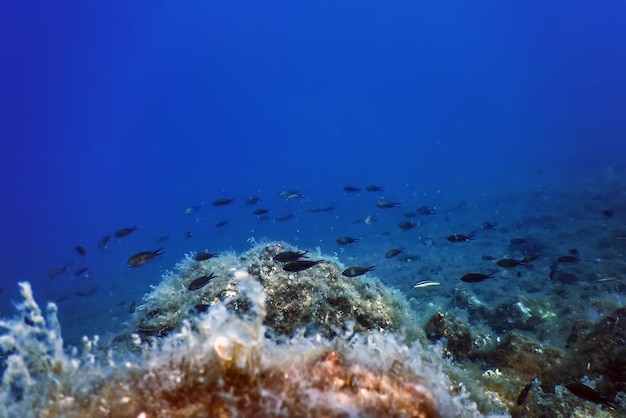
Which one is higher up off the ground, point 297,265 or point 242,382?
point 242,382

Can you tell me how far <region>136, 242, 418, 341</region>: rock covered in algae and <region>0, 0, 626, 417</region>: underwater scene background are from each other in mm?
37

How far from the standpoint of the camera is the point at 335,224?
42.4 metres

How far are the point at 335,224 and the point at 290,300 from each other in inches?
1477

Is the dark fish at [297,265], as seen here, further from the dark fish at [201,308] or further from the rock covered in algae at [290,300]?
the dark fish at [201,308]

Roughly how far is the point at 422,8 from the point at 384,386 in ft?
663

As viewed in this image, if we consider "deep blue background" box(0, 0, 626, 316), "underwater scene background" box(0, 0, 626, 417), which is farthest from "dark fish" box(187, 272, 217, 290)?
"deep blue background" box(0, 0, 626, 316)

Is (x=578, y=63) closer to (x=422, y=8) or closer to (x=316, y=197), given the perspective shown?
(x=422, y=8)

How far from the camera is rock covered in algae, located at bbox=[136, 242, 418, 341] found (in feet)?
16.1

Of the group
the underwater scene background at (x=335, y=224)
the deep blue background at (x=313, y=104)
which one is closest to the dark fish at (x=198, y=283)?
the underwater scene background at (x=335, y=224)

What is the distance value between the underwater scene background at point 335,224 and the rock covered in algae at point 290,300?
0.04m

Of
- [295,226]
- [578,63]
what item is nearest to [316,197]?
[295,226]

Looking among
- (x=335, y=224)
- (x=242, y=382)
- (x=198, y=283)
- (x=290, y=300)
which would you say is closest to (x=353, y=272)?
(x=290, y=300)

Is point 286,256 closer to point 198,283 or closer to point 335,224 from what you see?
point 198,283

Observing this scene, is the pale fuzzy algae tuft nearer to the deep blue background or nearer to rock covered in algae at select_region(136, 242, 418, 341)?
rock covered in algae at select_region(136, 242, 418, 341)
